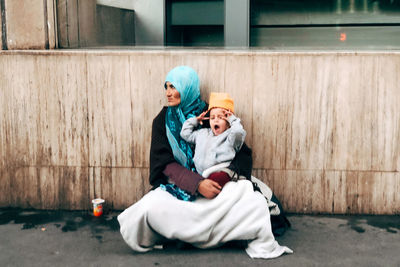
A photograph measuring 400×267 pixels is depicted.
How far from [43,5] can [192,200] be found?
256 centimetres

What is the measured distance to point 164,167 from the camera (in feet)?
11.5

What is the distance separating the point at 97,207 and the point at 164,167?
98cm

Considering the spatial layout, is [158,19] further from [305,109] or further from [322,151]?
[322,151]

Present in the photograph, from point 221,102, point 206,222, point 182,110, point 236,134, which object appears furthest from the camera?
point 182,110

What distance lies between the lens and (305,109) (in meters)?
3.96

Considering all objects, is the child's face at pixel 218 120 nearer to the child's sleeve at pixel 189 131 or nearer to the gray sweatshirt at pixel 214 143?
the gray sweatshirt at pixel 214 143

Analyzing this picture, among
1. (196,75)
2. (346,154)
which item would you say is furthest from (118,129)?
(346,154)

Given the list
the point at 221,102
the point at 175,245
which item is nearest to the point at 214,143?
the point at 221,102

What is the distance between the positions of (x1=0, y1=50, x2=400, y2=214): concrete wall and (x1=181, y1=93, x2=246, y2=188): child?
0.57m

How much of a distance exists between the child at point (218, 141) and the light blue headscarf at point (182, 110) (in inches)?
4.9

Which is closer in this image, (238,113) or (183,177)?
(183,177)

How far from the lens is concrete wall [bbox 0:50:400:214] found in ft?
12.9

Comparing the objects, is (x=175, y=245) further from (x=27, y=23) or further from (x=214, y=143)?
(x=27, y=23)

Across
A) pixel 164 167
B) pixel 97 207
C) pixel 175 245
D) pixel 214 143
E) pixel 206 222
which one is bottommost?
pixel 175 245
